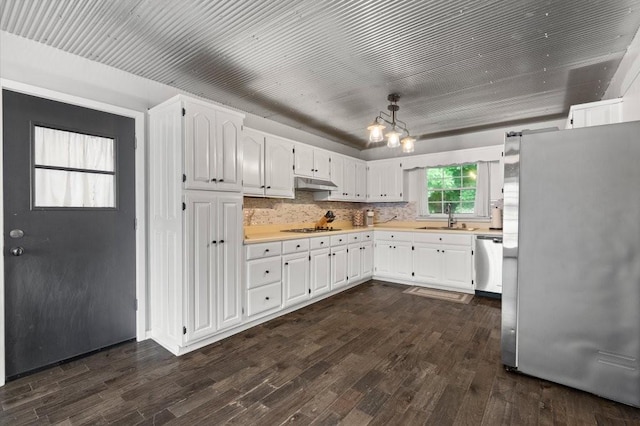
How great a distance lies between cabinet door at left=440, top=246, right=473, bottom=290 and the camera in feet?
14.2

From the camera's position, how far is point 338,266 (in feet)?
14.2

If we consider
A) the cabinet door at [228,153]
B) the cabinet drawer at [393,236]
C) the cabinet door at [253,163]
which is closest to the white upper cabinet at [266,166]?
the cabinet door at [253,163]

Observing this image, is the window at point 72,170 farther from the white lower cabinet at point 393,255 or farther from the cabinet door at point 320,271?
the white lower cabinet at point 393,255

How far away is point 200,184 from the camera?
8.70ft

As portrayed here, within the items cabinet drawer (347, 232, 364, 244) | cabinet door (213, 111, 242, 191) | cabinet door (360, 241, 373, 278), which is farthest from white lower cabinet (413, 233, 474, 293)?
cabinet door (213, 111, 242, 191)

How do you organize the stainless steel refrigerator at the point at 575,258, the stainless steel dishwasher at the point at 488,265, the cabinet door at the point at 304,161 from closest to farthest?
the stainless steel refrigerator at the point at 575,258
the stainless steel dishwasher at the point at 488,265
the cabinet door at the point at 304,161

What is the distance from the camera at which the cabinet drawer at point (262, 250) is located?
10.3ft

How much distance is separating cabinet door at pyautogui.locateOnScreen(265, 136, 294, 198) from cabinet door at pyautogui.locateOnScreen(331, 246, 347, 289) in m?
1.03

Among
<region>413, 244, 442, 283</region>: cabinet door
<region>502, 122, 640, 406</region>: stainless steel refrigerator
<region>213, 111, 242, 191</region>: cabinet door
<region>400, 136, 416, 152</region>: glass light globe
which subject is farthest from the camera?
<region>413, 244, 442, 283</region>: cabinet door

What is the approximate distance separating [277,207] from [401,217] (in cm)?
251

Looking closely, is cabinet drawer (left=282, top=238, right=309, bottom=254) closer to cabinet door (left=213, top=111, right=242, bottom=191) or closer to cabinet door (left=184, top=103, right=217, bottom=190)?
cabinet door (left=213, top=111, right=242, bottom=191)

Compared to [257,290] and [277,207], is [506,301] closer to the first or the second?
[257,290]

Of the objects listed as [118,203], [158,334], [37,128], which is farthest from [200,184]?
[158,334]

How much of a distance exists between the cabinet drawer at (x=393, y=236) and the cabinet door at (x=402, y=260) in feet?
0.27
